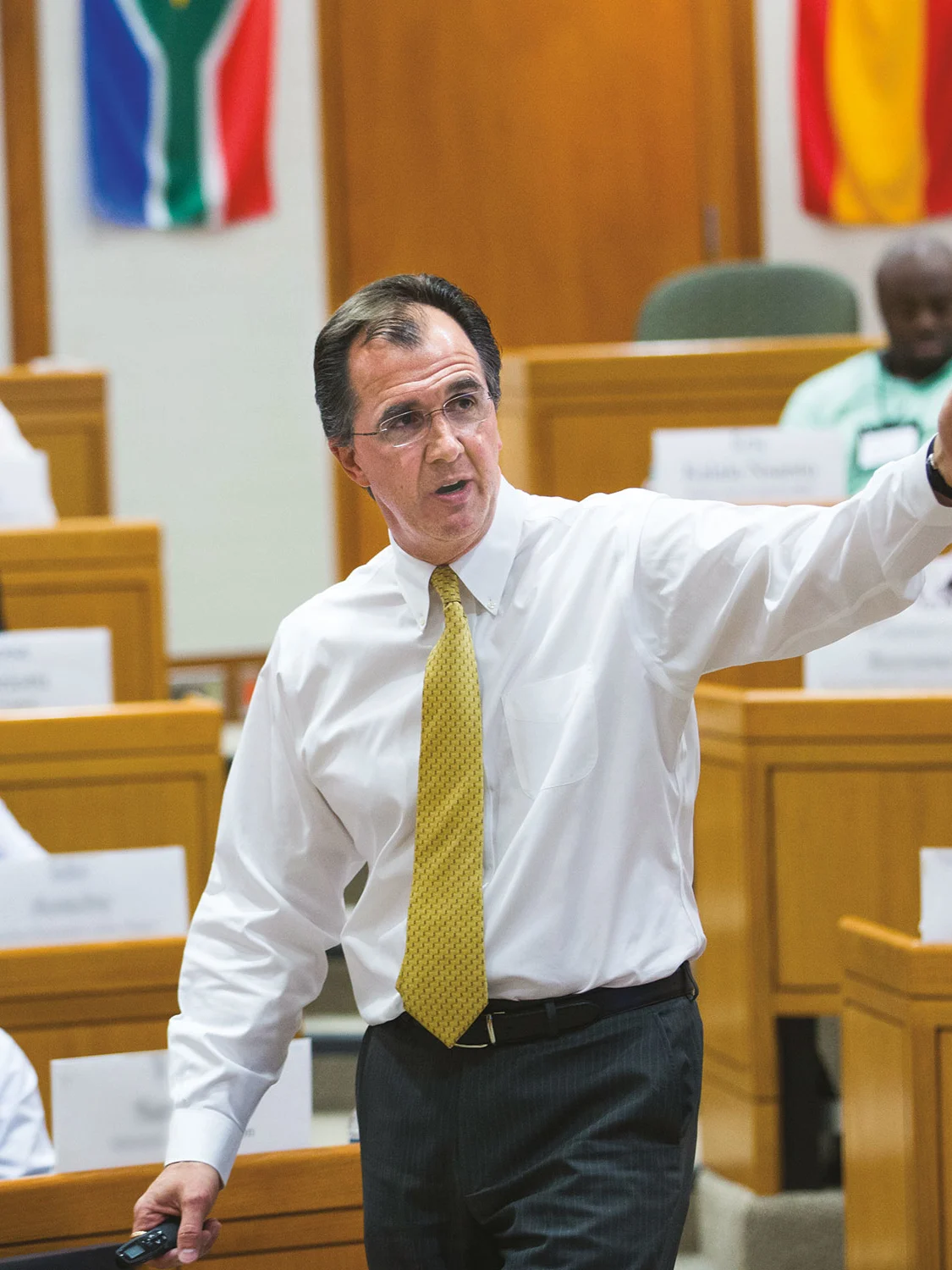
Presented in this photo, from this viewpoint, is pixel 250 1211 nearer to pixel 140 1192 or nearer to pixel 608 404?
pixel 140 1192

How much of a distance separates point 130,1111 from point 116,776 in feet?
2.86

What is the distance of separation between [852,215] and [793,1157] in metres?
4.12

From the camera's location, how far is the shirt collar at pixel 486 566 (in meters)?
1.59

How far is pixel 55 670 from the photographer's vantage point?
2723mm

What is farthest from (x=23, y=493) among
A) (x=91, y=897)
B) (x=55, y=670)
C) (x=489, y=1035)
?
(x=489, y=1035)

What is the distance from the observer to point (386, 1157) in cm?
152

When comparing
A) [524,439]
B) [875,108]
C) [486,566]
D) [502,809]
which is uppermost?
[875,108]

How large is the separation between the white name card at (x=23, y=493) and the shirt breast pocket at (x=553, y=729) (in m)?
1.98

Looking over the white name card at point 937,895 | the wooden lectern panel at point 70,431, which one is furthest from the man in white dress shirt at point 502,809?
the wooden lectern panel at point 70,431

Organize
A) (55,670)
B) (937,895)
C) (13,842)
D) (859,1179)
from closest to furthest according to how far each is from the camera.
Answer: (937,895), (859,1179), (13,842), (55,670)

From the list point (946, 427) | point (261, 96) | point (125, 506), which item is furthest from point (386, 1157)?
point (261, 96)

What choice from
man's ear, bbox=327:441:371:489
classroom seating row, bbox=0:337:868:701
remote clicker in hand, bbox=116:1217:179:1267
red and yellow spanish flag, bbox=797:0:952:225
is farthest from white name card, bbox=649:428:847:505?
red and yellow spanish flag, bbox=797:0:952:225

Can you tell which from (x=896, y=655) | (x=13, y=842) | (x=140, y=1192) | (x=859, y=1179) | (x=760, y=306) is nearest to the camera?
(x=140, y=1192)

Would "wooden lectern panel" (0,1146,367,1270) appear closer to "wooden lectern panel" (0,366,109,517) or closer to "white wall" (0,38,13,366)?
"wooden lectern panel" (0,366,109,517)
